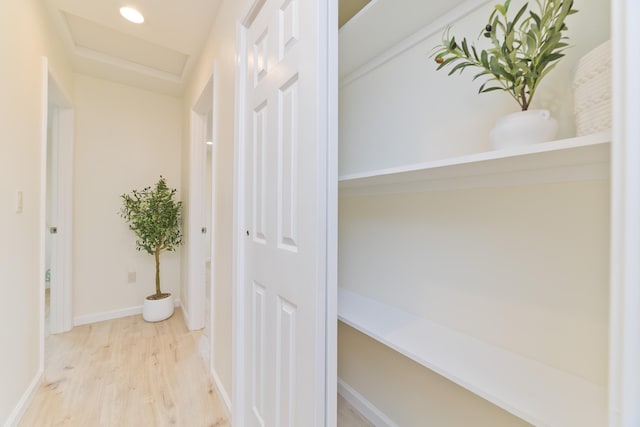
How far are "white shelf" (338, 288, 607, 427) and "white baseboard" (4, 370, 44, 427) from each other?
191 cm

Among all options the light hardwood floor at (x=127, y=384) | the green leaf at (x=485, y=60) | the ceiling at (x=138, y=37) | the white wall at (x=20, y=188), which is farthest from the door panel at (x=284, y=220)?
the white wall at (x=20, y=188)

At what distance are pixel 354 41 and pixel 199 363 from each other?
7.87ft

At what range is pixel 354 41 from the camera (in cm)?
113

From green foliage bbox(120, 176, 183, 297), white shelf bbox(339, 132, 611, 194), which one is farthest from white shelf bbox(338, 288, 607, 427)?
green foliage bbox(120, 176, 183, 297)

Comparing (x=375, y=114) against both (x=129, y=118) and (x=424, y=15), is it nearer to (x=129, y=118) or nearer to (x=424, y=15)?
(x=424, y=15)

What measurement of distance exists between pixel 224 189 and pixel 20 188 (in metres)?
1.16

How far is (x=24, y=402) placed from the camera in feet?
5.11

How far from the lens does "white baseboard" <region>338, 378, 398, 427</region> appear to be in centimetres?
130

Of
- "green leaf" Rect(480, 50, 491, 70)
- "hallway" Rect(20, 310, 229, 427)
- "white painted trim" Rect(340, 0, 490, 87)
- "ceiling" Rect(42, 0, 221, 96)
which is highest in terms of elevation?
"ceiling" Rect(42, 0, 221, 96)

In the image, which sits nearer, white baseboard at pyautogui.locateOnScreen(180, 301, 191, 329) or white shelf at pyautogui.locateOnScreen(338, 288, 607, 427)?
white shelf at pyautogui.locateOnScreen(338, 288, 607, 427)

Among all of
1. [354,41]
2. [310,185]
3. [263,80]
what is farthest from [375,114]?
[310,185]

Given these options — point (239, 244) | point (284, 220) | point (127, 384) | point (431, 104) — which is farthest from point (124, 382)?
point (431, 104)

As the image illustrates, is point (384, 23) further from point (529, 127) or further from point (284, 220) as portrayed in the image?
point (284, 220)

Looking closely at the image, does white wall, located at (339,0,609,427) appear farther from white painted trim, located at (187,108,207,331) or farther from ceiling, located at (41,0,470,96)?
white painted trim, located at (187,108,207,331)
